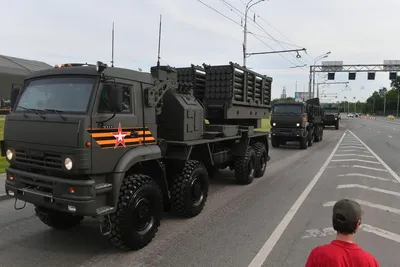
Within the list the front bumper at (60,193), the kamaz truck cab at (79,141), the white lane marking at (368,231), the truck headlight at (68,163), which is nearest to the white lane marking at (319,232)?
the white lane marking at (368,231)

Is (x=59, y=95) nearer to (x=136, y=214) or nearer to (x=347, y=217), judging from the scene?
(x=136, y=214)

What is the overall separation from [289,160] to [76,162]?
1097 centimetres

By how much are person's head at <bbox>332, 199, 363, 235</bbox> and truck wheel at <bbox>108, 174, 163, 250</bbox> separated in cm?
298

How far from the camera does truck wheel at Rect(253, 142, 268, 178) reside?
9609 mm

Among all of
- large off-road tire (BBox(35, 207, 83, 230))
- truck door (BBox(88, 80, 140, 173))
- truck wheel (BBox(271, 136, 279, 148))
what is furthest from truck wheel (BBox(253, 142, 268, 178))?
truck wheel (BBox(271, 136, 279, 148))

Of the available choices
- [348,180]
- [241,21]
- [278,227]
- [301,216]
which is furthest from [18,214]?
[241,21]

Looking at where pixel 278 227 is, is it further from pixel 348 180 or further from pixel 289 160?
pixel 289 160

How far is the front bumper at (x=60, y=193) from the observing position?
403cm

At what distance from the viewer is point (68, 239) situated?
5.00 m

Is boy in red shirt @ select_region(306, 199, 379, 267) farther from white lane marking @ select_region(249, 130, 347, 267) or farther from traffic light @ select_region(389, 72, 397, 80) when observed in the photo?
traffic light @ select_region(389, 72, 397, 80)

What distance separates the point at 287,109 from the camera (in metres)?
18.0

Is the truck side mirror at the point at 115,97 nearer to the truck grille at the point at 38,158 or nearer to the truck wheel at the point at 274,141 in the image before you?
the truck grille at the point at 38,158

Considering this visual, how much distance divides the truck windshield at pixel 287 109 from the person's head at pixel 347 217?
16339 mm

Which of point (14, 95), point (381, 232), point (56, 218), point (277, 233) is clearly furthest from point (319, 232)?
point (14, 95)
